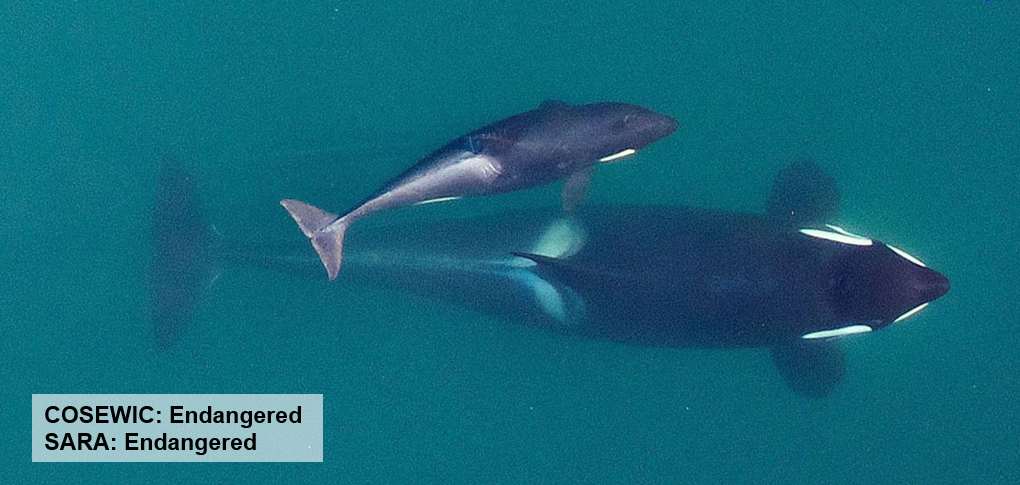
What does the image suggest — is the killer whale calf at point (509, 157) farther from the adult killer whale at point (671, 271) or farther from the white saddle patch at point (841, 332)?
the white saddle patch at point (841, 332)

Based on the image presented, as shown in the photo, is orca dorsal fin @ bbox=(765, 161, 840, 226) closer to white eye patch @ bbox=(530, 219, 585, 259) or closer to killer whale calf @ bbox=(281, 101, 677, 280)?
white eye patch @ bbox=(530, 219, 585, 259)

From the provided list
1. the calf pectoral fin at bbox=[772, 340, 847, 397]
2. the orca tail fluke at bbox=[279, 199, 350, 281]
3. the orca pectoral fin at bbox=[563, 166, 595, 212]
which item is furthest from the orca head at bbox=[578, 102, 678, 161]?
the calf pectoral fin at bbox=[772, 340, 847, 397]

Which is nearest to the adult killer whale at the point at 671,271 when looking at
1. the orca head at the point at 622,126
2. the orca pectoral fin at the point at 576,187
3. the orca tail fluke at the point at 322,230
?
the orca pectoral fin at the point at 576,187

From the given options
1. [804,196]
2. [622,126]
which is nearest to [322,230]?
[622,126]

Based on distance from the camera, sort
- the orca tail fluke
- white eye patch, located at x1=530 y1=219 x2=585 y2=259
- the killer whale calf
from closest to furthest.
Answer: the killer whale calf, the orca tail fluke, white eye patch, located at x1=530 y1=219 x2=585 y2=259

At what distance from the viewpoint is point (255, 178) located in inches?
231

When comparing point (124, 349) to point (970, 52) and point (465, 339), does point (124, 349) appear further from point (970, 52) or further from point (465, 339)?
point (970, 52)

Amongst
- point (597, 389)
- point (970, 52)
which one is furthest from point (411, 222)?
point (970, 52)

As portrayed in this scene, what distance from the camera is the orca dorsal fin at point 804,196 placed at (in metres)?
5.50

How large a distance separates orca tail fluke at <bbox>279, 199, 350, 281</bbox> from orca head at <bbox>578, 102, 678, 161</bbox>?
1355 mm

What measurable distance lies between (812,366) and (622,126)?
2.42 m

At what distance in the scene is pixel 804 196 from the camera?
18.1 ft

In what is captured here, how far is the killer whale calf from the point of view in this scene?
13.1 feet

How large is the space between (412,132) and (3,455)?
12.4ft
